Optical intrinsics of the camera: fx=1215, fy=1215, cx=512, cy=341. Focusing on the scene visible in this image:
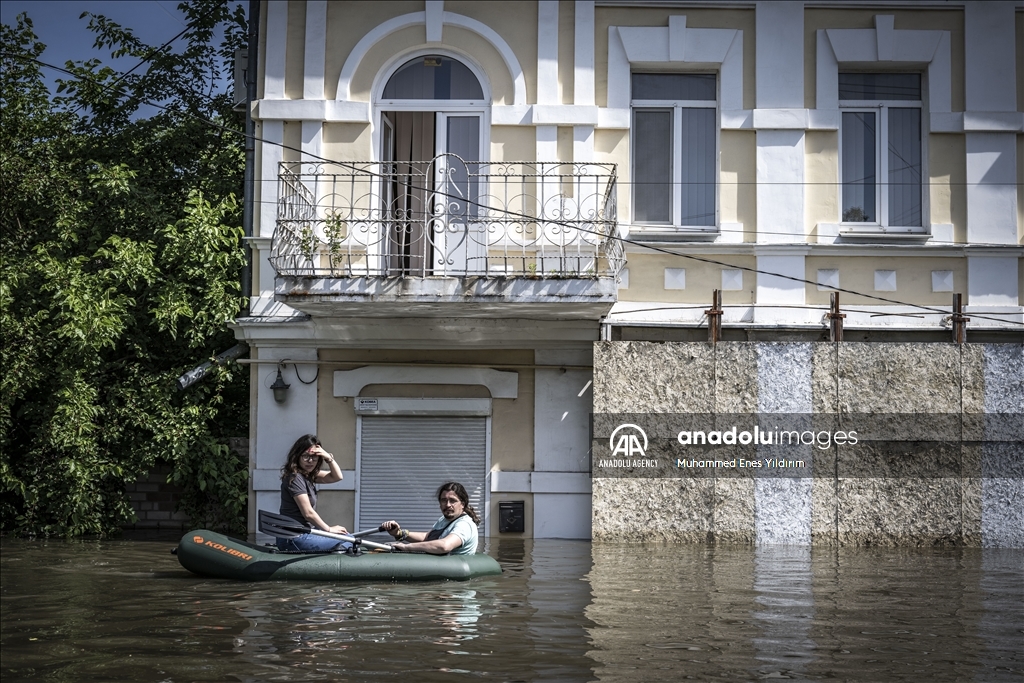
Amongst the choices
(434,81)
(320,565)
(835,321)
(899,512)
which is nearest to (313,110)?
(434,81)

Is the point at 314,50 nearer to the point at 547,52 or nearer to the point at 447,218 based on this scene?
the point at 447,218

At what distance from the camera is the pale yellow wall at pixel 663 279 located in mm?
15516

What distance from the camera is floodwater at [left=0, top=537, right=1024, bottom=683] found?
824 centimetres

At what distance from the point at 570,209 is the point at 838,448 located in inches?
176

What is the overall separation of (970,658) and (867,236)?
7894 mm

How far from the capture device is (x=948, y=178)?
15695mm

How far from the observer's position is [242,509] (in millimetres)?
15945

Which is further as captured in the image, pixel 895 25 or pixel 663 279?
pixel 895 25

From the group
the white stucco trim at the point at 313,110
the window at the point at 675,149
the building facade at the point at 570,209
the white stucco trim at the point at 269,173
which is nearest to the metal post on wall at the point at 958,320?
the building facade at the point at 570,209

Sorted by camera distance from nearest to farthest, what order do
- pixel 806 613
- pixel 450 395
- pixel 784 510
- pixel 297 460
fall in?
1. pixel 806 613
2. pixel 297 460
3. pixel 784 510
4. pixel 450 395

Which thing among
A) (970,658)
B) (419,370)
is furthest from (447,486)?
(970,658)

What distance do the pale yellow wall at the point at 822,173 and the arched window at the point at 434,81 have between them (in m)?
4.36

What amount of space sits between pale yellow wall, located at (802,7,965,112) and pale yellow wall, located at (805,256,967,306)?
202cm

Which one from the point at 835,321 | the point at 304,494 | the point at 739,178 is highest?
the point at 739,178
